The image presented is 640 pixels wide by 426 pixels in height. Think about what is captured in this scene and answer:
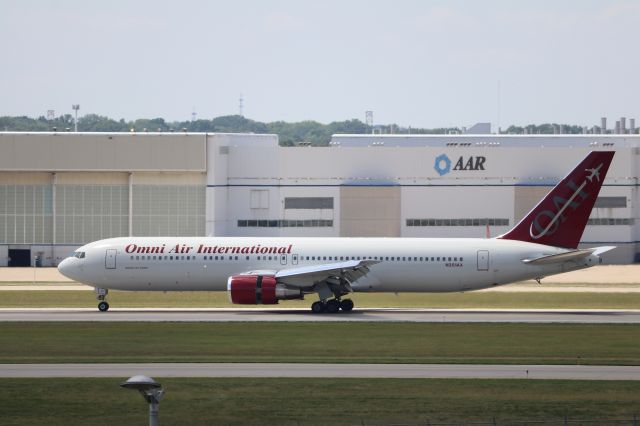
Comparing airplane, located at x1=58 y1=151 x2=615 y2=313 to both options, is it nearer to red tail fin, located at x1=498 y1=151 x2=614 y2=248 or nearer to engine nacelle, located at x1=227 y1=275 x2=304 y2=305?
red tail fin, located at x1=498 y1=151 x2=614 y2=248

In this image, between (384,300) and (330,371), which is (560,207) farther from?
(330,371)

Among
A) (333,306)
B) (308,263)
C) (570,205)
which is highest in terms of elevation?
(570,205)

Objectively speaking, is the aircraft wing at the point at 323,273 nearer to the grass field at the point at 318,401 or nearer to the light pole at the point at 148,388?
the grass field at the point at 318,401

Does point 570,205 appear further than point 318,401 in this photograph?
Yes

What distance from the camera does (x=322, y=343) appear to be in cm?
4653

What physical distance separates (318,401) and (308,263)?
2786cm

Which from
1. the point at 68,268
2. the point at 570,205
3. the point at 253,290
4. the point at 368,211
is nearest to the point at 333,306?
the point at 253,290

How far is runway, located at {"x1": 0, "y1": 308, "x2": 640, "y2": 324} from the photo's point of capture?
183 feet

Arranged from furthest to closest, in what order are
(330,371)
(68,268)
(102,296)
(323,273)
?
(68,268), (102,296), (323,273), (330,371)

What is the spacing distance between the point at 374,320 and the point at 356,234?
147ft

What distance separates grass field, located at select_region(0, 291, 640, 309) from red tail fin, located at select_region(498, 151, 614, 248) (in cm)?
504

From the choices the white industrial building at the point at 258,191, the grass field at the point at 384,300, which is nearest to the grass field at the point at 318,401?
the grass field at the point at 384,300

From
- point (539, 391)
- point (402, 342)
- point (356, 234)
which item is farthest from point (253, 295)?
point (356, 234)

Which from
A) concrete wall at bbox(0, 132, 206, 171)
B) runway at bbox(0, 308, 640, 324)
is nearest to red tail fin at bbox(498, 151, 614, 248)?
runway at bbox(0, 308, 640, 324)
